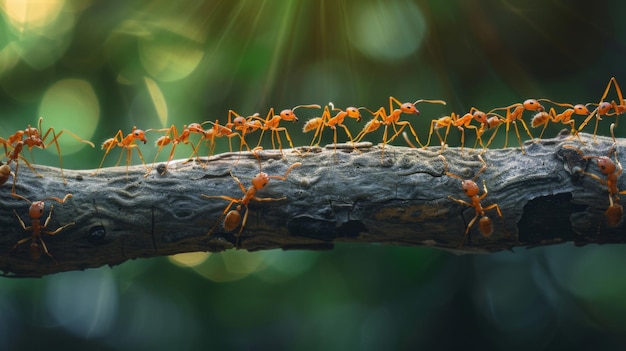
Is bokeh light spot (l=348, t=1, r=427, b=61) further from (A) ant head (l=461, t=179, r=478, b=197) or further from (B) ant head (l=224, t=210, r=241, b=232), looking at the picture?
(B) ant head (l=224, t=210, r=241, b=232)

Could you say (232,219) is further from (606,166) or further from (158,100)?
(158,100)

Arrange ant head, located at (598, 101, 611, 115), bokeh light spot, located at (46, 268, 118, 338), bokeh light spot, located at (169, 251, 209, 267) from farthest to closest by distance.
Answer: bokeh light spot, located at (169, 251, 209, 267) → bokeh light spot, located at (46, 268, 118, 338) → ant head, located at (598, 101, 611, 115)

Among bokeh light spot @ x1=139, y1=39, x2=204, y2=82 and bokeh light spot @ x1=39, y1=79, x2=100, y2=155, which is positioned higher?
bokeh light spot @ x1=139, y1=39, x2=204, y2=82

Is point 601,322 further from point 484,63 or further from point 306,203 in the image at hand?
point 306,203

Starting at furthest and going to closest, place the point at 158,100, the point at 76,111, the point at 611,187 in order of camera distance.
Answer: the point at 158,100 < the point at 76,111 < the point at 611,187

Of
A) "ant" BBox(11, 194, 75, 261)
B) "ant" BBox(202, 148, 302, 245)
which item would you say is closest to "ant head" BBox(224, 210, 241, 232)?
"ant" BBox(202, 148, 302, 245)

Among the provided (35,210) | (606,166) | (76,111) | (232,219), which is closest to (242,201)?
(232,219)

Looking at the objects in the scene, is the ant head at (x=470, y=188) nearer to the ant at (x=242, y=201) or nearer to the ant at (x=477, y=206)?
the ant at (x=477, y=206)
